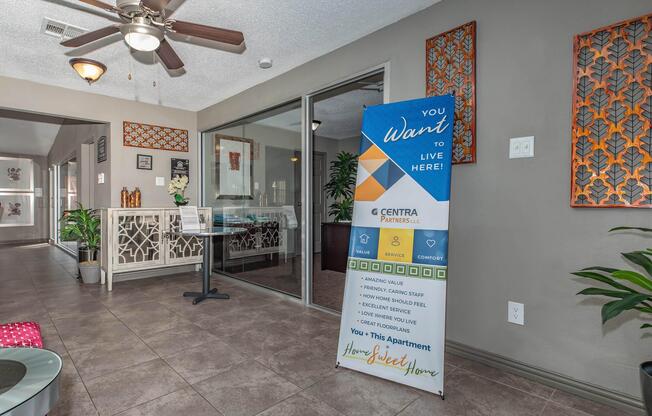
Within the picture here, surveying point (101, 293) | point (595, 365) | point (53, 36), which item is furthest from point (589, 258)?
point (101, 293)

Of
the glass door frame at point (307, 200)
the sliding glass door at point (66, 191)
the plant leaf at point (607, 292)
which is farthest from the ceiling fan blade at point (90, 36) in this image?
the sliding glass door at point (66, 191)

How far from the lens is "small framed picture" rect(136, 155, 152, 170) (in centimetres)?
512

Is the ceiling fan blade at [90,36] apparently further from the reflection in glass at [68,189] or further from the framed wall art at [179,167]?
the reflection in glass at [68,189]

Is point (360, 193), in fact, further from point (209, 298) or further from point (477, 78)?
point (209, 298)

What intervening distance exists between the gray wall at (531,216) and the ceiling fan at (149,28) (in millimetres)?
1507

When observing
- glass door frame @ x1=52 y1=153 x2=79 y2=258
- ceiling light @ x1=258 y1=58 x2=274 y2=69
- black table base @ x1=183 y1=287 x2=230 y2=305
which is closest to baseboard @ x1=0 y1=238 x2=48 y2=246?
glass door frame @ x1=52 y1=153 x2=79 y2=258

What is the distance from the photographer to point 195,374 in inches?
87.7

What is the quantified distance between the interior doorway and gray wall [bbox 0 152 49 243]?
9176 millimetres

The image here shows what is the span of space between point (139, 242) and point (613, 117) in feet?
16.3

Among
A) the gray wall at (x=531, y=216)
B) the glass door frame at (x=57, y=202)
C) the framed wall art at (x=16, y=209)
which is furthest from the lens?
the framed wall art at (x=16, y=209)

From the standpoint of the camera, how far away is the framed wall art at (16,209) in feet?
31.5

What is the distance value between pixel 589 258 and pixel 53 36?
4502 millimetres

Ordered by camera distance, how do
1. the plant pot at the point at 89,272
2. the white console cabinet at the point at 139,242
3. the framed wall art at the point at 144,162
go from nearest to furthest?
1. the white console cabinet at the point at 139,242
2. the plant pot at the point at 89,272
3. the framed wall art at the point at 144,162

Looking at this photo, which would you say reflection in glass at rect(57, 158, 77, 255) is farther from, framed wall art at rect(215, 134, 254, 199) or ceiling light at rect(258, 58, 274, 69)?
ceiling light at rect(258, 58, 274, 69)
